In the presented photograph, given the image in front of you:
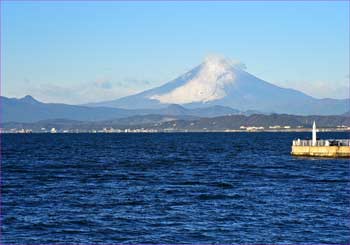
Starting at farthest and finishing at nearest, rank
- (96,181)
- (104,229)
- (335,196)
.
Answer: (96,181) < (335,196) < (104,229)

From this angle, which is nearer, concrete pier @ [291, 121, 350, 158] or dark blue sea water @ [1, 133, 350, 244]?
dark blue sea water @ [1, 133, 350, 244]

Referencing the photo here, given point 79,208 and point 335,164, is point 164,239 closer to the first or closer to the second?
point 79,208

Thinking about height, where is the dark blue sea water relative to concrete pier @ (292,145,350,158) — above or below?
below

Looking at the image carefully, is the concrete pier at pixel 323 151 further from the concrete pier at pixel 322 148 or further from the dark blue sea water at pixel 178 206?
the dark blue sea water at pixel 178 206

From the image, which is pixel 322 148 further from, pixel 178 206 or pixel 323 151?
pixel 178 206

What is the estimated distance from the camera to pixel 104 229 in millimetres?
35625

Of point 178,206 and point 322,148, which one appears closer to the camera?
point 178,206

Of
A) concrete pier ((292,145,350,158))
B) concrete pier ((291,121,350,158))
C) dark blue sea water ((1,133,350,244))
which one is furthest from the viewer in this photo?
concrete pier ((291,121,350,158))

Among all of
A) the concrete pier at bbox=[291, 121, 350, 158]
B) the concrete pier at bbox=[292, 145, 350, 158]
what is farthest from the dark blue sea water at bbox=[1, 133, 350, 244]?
the concrete pier at bbox=[291, 121, 350, 158]

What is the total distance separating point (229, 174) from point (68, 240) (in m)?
34.6

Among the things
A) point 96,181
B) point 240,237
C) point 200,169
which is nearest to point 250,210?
point 240,237

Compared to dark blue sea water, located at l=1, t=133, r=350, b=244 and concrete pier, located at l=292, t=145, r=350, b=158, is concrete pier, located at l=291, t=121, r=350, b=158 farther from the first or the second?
dark blue sea water, located at l=1, t=133, r=350, b=244

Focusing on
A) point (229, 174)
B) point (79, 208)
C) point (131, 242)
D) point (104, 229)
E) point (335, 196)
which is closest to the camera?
point (131, 242)

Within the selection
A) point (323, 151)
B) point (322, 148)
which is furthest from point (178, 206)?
point (323, 151)
